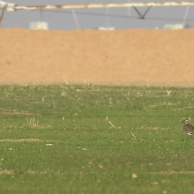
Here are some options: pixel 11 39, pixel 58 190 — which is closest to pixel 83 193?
pixel 58 190

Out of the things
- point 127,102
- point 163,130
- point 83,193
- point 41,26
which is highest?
point 41,26

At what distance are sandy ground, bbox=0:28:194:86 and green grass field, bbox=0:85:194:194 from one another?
31.6 m

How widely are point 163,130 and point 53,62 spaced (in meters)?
53.1

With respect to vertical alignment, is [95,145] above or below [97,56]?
below

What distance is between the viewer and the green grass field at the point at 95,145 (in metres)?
19.9

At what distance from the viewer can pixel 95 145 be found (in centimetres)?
2738

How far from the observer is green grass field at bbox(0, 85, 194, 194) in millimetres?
19875

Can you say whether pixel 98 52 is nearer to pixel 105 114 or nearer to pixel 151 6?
pixel 151 6

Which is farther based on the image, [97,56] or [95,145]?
[97,56]

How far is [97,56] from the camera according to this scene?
86375 mm

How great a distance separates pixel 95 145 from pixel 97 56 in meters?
59.2

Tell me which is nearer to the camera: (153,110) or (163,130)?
(163,130)

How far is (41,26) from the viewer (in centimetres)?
10200

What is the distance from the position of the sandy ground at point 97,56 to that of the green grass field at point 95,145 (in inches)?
1245
